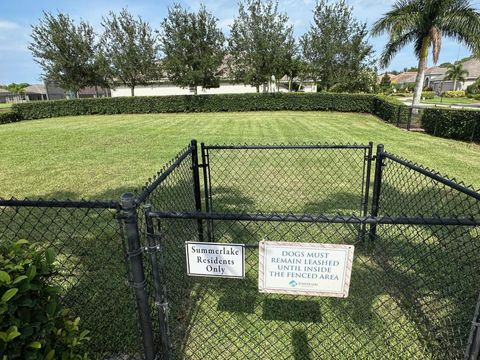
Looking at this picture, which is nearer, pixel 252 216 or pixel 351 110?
pixel 252 216

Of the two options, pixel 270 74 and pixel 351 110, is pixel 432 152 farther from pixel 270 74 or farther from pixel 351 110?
pixel 270 74

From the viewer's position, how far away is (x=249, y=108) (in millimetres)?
24656

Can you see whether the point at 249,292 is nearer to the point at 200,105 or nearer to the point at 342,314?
the point at 342,314

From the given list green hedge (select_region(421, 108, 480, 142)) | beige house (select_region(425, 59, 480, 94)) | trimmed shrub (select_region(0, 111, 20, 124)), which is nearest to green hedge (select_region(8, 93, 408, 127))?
trimmed shrub (select_region(0, 111, 20, 124))

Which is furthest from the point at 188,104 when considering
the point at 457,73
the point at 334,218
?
the point at 457,73

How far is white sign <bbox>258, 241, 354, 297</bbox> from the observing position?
67.3 inches

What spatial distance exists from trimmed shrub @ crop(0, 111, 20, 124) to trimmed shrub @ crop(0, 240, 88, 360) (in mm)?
26054

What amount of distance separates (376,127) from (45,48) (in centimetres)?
2850

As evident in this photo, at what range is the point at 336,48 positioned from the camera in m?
24.9

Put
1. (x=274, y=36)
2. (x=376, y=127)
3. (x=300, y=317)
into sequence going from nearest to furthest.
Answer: (x=300, y=317) → (x=376, y=127) → (x=274, y=36)

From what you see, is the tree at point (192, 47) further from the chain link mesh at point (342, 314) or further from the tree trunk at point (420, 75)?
the chain link mesh at point (342, 314)

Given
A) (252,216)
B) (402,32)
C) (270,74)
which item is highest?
(402,32)

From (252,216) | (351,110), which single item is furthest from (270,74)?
(252,216)

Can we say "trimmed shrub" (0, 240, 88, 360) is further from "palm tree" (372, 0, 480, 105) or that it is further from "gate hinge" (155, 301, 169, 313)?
"palm tree" (372, 0, 480, 105)
